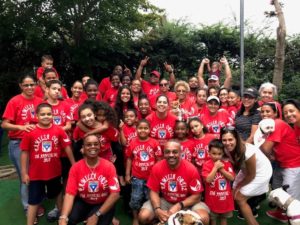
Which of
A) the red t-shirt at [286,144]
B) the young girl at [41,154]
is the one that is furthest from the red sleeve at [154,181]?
the red t-shirt at [286,144]

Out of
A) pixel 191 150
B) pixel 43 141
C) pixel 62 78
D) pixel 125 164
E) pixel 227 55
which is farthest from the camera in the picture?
pixel 227 55

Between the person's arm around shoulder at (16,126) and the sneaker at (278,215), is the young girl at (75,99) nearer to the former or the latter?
the person's arm around shoulder at (16,126)

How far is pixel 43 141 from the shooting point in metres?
4.18

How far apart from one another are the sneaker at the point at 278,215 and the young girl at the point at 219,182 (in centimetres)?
98

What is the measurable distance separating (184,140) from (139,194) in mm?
897

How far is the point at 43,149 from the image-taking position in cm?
419

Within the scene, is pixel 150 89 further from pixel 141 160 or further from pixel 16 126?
pixel 16 126

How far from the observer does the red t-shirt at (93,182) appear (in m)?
3.83

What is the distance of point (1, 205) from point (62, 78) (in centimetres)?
772

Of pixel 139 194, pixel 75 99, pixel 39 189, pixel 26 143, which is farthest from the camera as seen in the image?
pixel 75 99

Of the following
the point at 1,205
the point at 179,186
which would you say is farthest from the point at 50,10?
the point at 179,186

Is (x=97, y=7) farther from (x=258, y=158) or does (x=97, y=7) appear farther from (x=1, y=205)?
(x=258, y=158)

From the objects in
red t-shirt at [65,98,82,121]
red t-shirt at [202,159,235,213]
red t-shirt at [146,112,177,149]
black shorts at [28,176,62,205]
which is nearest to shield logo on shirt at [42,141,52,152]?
black shorts at [28,176,62,205]

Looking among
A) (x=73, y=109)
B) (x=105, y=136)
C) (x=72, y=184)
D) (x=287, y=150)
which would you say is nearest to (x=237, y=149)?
(x=287, y=150)
